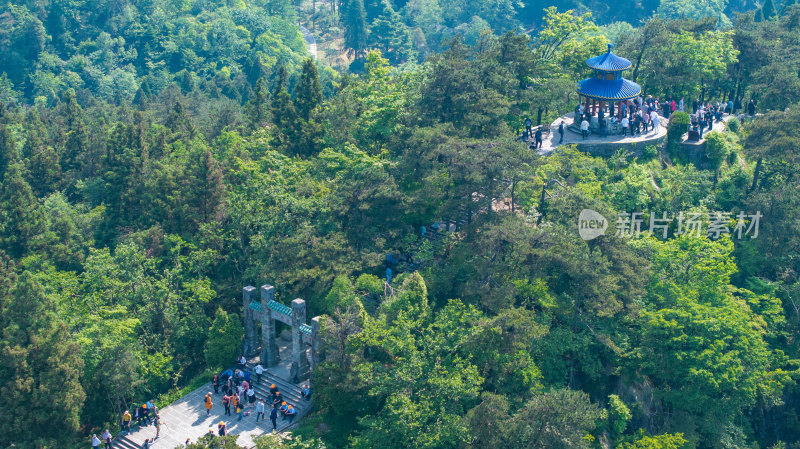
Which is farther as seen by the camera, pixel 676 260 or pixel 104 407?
pixel 676 260

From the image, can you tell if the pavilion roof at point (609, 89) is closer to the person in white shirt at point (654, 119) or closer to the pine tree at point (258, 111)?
the person in white shirt at point (654, 119)

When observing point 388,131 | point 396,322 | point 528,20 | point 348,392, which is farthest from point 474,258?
point 528,20

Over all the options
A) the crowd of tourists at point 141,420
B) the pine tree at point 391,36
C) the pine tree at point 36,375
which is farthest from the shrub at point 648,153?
the pine tree at point 391,36

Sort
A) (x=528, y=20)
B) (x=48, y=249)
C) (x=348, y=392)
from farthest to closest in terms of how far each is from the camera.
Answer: (x=528, y=20), (x=48, y=249), (x=348, y=392)

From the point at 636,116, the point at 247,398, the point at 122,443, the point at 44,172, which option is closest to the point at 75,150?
the point at 44,172

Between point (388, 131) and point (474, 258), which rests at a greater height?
point (388, 131)

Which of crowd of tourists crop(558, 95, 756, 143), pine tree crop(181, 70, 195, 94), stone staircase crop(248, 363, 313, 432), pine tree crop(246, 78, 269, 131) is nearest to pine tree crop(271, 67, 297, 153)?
pine tree crop(246, 78, 269, 131)

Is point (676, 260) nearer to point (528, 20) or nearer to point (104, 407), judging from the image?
point (104, 407)
